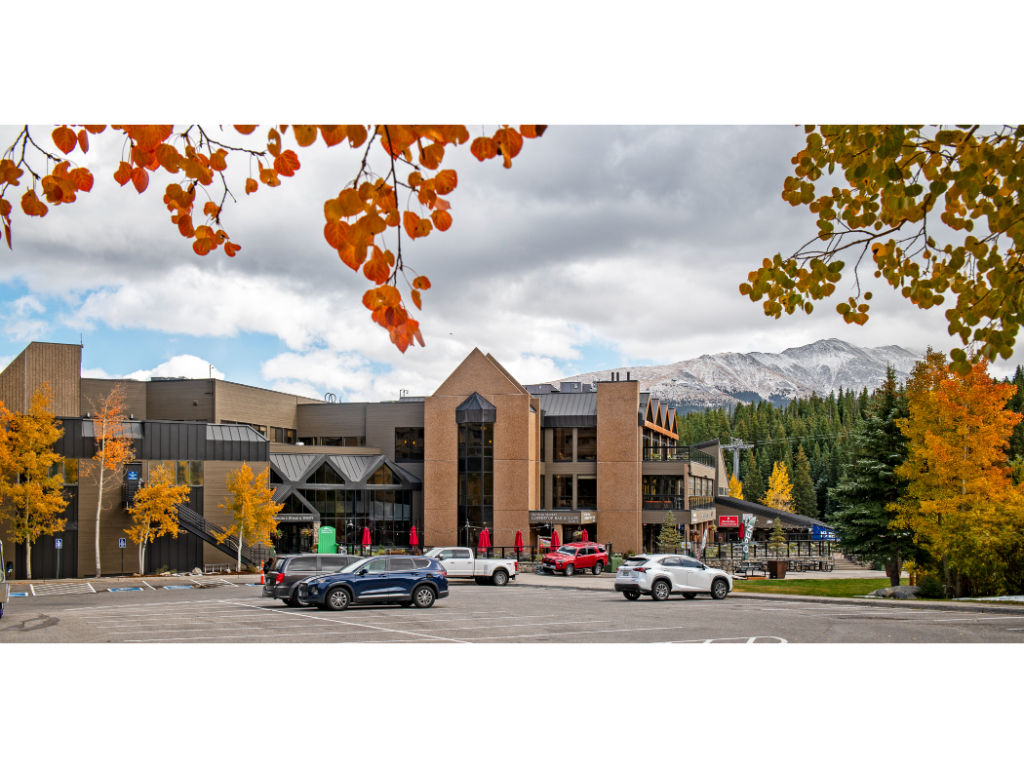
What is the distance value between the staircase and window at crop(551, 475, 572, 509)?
14.7 m

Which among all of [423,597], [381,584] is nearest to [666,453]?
[423,597]

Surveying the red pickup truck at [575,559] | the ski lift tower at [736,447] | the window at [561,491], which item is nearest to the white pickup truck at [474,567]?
the red pickup truck at [575,559]

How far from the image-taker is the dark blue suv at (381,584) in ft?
56.4

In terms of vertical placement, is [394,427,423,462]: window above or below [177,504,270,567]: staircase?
above

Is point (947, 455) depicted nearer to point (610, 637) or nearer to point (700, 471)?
point (610, 637)

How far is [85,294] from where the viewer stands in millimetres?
12453

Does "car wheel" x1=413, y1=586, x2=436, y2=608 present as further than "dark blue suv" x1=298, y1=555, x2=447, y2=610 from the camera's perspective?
Yes

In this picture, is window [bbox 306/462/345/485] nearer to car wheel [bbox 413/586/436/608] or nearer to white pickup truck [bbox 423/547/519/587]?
white pickup truck [bbox 423/547/519/587]

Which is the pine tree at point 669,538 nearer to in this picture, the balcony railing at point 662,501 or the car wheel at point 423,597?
the balcony railing at point 662,501

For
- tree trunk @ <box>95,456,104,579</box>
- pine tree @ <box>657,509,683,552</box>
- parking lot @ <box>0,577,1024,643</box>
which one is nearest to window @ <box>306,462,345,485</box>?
tree trunk @ <box>95,456,104,579</box>

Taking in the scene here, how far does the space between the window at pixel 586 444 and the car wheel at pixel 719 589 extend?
2258 centimetres

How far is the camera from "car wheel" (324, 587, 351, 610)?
56.2 ft
